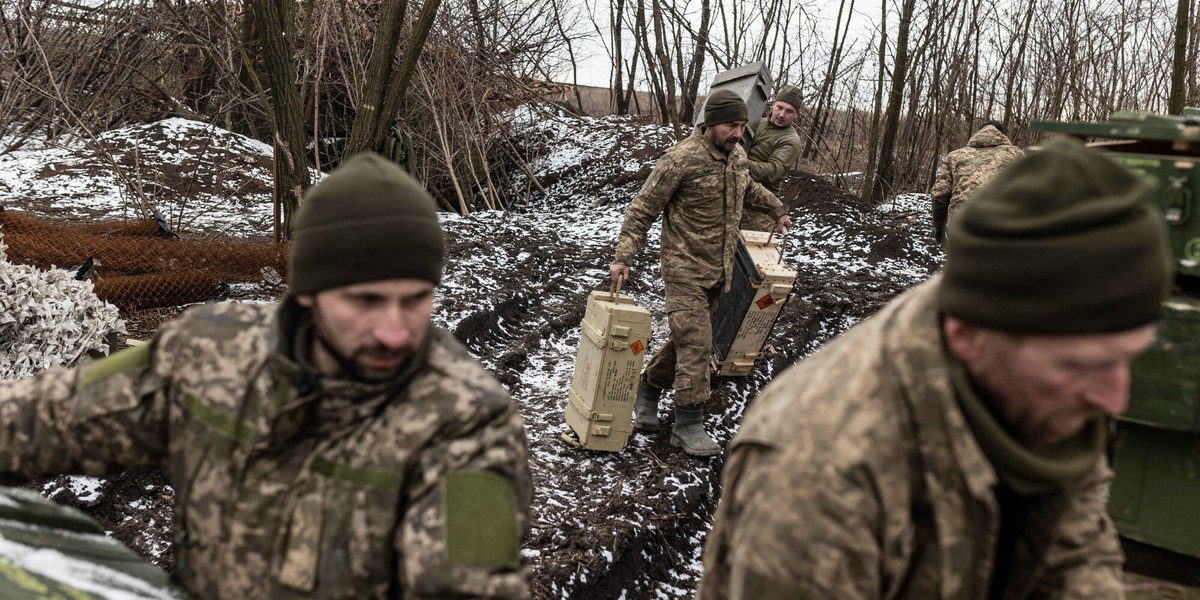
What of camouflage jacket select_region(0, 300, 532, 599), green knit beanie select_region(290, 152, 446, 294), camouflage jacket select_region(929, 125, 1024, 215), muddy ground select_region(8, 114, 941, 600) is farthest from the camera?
camouflage jacket select_region(929, 125, 1024, 215)

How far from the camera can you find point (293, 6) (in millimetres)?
8812

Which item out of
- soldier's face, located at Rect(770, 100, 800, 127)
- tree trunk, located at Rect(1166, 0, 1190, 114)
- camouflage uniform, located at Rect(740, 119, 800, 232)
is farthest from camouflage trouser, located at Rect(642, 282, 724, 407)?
tree trunk, located at Rect(1166, 0, 1190, 114)

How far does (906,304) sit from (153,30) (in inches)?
412

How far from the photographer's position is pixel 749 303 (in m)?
6.63

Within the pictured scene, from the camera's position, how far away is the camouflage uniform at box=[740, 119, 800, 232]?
7.86m

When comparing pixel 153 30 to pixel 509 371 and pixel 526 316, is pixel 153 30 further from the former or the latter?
pixel 509 371

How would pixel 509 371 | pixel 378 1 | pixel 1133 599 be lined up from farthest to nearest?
1. pixel 378 1
2. pixel 509 371
3. pixel 1133 599

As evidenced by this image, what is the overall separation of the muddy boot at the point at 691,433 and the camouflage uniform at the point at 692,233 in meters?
0.07

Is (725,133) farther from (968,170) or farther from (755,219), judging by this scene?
(968,170)

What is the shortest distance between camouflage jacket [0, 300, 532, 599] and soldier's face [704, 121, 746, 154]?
4115mm

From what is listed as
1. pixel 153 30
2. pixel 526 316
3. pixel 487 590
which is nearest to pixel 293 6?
pixel 153 30

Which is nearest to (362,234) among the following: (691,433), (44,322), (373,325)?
(373,325)

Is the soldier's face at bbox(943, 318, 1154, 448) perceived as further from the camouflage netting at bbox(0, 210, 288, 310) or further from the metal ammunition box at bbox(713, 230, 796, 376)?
the camouflage netting at bbox(0, 210, 288, 310)

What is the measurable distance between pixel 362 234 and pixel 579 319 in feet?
23.7
